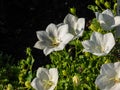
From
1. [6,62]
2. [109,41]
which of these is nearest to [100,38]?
[109,41]

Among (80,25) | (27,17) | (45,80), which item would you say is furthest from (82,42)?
(27,17)

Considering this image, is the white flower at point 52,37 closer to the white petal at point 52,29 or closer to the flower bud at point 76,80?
the white petal at point 52,29

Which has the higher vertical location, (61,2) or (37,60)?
(61,2)

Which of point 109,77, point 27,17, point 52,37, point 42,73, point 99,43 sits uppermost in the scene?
point 27,17

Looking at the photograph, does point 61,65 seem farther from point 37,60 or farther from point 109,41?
point 37,60

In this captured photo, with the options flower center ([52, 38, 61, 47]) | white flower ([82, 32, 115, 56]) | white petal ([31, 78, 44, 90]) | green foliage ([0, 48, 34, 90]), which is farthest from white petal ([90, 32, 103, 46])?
green foliage ([0, 48, 34, 90])

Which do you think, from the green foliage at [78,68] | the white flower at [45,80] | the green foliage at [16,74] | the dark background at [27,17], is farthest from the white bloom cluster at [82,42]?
the dark background at [27,17]

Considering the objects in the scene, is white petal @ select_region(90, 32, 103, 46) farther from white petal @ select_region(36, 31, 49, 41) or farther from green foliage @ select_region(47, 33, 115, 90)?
white petal @ select_region(36, 31, 49, 41)

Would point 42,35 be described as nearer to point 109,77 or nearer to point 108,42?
point 108,42
